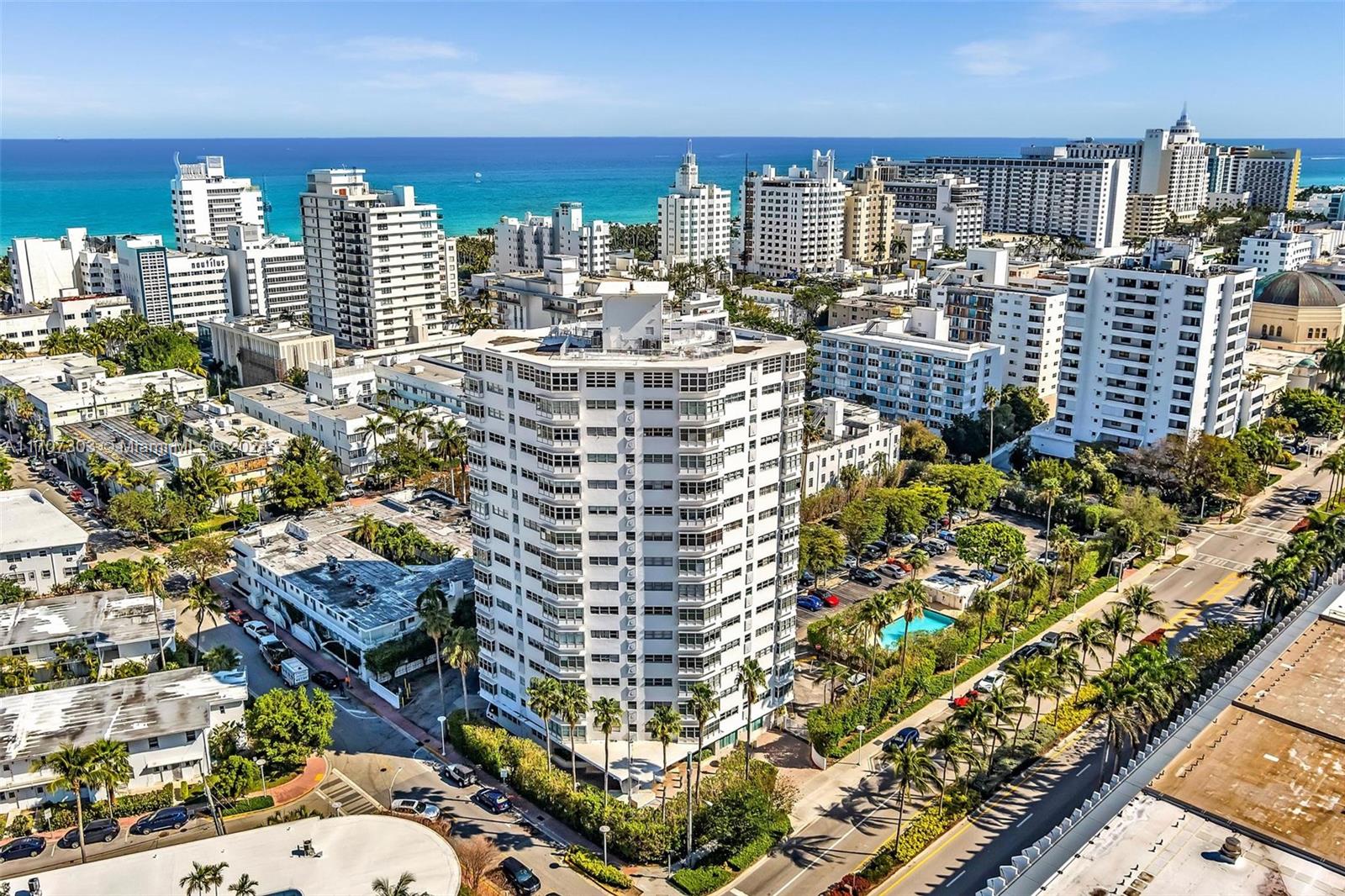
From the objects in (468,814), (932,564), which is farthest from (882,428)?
(468,814)

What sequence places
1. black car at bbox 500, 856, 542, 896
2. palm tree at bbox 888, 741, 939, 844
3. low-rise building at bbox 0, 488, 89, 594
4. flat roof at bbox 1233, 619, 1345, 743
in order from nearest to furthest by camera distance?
1. flat roof at bbox 1233, 619, 1345, 743
2. black car at bbox 500, 856, 542, 896
3. palm tree at bbox 888, 741, 939, 844
4. low-rise building at bbox 0, 488, 89, 594

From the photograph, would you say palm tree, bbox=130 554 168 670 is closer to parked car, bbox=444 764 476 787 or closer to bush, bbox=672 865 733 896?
parked car, bbox=444 764 476 787

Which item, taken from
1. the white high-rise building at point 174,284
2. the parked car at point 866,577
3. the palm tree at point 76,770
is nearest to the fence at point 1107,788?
the parked car at point 866,577

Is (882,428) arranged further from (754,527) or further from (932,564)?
(754,527)

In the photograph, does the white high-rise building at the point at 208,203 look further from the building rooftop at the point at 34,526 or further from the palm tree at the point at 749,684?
the palm tree at the point at 749,684

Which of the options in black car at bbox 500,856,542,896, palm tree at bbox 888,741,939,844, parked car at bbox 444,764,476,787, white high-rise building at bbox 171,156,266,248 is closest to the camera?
black car at bbox 500,856,542,896

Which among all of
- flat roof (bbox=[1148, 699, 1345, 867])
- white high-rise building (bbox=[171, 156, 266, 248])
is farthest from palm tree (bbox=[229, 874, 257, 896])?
white high-rise building (bbox=[171, 156, 266, 248])

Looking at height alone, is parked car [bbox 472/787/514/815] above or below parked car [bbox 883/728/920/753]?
below

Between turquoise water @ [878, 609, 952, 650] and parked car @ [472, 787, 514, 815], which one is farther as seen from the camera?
turquoise water @ [878, 609, 952, 650]
